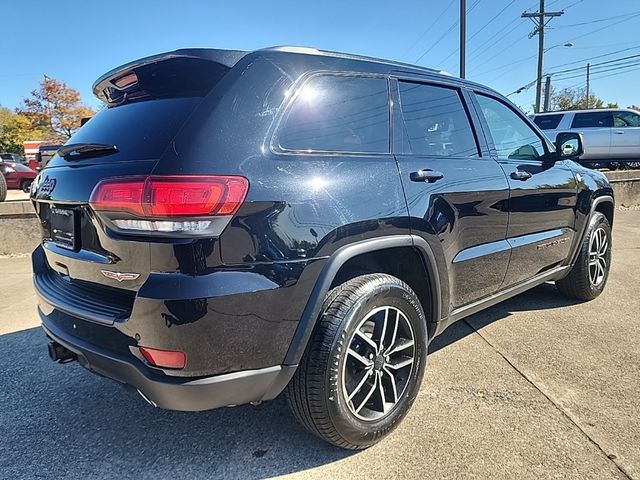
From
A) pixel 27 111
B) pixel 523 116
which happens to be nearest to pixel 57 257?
pixel 523 116

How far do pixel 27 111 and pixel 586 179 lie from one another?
213 ft

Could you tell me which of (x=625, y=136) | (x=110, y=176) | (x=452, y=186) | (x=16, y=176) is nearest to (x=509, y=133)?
(x=452, y=186)

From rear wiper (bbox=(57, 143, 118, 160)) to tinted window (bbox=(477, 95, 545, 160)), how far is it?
2.40 m

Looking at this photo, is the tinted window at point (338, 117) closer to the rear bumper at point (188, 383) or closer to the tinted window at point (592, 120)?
the rear bumper at point (188, 383)

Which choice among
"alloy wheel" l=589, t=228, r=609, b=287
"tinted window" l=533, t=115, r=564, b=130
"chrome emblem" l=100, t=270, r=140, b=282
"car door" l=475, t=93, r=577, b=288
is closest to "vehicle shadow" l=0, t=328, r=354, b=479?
"chrome emblem" l=100, t=270, r=140, b=282

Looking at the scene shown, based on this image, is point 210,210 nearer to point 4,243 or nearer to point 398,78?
point 398,78

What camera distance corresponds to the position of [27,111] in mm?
55594

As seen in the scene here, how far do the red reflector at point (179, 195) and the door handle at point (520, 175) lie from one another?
2153mm

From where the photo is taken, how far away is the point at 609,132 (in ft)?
46.3

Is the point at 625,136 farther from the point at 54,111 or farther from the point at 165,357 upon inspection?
the point at 54,111

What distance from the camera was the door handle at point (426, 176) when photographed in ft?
8.01

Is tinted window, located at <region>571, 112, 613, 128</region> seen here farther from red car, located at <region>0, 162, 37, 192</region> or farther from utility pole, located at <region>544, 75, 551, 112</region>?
utility pole, located at <region>544, 75, 551, 112</region>

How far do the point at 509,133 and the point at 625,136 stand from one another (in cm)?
1328

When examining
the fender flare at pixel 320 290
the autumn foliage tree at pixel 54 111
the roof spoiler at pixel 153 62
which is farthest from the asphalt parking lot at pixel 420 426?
the autumn foliage tree at pixel 54 111
